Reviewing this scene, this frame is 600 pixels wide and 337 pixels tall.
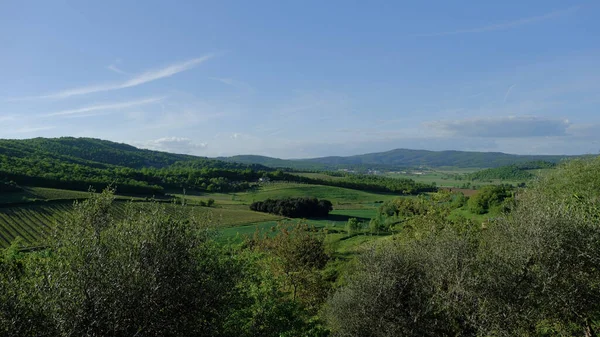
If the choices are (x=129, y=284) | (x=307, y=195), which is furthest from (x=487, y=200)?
(x=307, y=195)

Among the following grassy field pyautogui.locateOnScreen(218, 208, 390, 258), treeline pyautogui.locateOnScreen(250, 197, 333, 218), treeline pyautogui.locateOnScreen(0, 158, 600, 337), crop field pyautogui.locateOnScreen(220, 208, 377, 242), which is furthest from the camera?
treeline pyautogui.locateOnScreen(250, 197, 333, 218)

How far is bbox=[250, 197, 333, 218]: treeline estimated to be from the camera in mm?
113625

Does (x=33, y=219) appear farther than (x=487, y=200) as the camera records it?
Yes

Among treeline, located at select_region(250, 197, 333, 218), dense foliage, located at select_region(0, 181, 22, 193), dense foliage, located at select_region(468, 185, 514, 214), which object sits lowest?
treeline, located at select_region(250, 197, 333, 218)

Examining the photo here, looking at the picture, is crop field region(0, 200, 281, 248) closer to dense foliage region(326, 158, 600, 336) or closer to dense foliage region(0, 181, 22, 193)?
dense foliage region(0, 181, 22, 193)

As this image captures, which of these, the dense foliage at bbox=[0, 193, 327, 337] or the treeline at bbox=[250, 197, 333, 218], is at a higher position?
the dense foliage at bbox=[0, 193, 327, 337]

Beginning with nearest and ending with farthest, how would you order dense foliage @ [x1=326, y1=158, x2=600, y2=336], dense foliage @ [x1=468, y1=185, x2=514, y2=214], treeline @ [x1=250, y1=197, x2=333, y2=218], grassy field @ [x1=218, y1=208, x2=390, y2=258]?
dense foliage @ [x1=326, y1=158, x2=600, y2=336]
grassy field @ [x1=218, y1=208, x2=390, y2=258]
dense foliage @ [x1=468, y1=185, x2=514, y2=214]
treeline @ [x1=250, y1=197, x2=333, y2=218]

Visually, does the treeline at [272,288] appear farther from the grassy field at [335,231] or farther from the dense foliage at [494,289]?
the grassy field at [335,231]

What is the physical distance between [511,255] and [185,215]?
1876 centimetres

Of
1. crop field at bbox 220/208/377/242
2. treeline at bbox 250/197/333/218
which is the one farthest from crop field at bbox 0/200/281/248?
treeline at bbox 250/197/333/218

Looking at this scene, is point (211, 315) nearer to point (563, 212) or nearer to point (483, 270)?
point (483, 270)

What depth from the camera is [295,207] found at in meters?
114

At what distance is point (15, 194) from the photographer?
91.2 metres

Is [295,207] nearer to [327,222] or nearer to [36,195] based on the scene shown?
[327,222]
